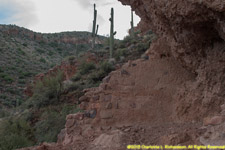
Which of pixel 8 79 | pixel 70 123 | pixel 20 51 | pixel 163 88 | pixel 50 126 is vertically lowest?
pixel 50 126

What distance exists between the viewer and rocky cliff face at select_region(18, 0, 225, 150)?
3789mm

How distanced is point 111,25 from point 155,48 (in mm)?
13097

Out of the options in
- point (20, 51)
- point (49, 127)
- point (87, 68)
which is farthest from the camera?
point (20, 51)

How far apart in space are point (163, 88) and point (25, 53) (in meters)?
27.3

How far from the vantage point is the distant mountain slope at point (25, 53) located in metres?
21.5

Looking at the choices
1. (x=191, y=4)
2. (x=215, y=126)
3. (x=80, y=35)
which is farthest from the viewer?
(x=80, y=35)

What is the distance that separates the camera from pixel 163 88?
16.5 ft

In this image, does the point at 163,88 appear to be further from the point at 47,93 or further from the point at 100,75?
the point at 47,93

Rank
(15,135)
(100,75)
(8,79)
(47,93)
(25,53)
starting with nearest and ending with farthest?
(15,135)
(47,93)
(100,75)
(8,79)
(25,53)

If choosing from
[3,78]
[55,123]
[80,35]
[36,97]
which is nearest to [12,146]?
[55,123]

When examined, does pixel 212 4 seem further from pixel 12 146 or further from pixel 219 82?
pixel 12 146

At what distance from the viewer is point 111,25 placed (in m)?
18.2

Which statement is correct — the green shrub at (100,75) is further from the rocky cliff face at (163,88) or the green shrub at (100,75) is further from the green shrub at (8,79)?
the green shrub at (8,79)

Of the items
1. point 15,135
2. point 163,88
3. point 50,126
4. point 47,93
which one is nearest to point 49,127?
point 50,126
